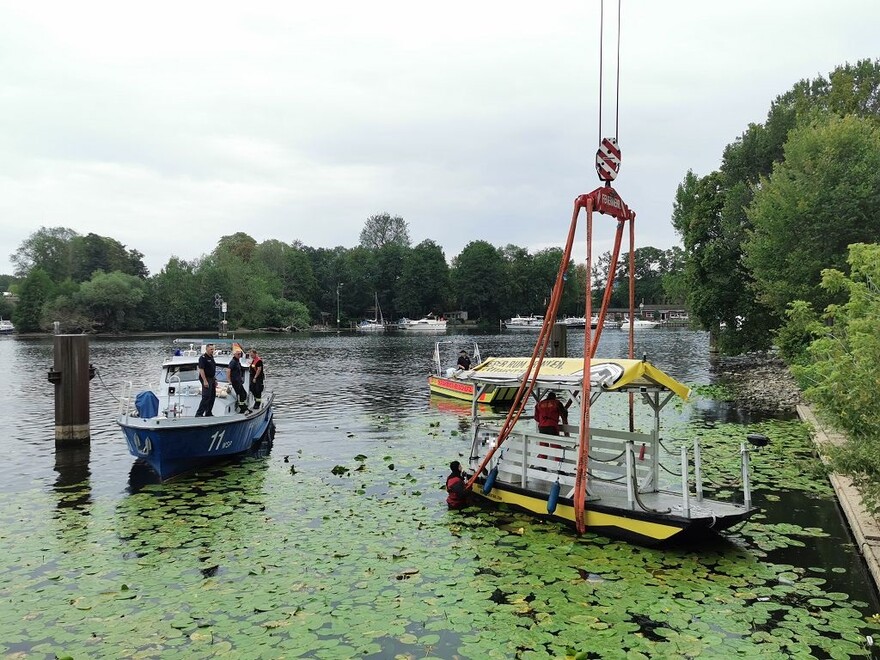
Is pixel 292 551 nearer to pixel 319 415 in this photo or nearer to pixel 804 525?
pixel 804 525

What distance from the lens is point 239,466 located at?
18203 millimetres

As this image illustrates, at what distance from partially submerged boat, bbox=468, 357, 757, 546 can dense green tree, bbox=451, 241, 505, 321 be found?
13896 cm

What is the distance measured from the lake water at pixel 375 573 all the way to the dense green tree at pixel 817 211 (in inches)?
619

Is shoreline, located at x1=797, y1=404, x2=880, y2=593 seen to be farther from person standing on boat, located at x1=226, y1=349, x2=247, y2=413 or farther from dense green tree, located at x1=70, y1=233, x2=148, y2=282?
dense green tree, located at x1=70, y1=233, x2=148, y2=282

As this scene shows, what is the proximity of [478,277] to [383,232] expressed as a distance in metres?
35.3

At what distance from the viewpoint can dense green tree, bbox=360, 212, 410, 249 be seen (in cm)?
17300

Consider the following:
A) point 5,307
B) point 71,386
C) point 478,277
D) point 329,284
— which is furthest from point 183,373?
point 5,307

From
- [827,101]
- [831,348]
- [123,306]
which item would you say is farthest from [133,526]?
[123,306]

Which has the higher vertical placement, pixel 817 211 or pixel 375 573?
pixel 817 211

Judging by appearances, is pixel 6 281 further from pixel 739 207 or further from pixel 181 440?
pixel 181 440

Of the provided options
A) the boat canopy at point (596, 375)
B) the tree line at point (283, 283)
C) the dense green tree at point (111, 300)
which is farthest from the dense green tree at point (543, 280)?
the boat canopy at point (596, 375)

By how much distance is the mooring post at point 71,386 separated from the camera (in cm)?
1970

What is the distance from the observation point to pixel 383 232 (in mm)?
174250

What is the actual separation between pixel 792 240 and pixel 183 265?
136076 millimetres
